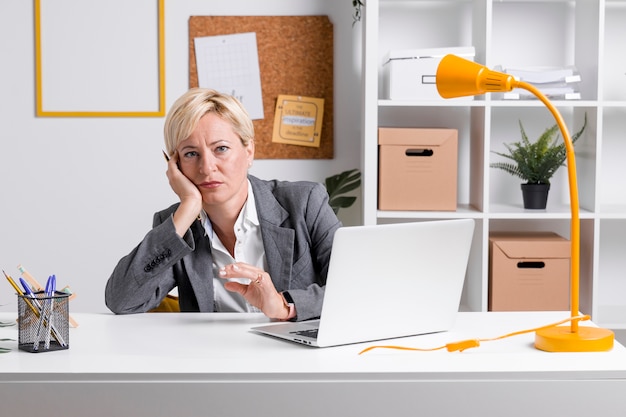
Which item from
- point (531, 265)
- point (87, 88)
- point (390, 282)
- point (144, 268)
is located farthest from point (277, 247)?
point (87, 88)

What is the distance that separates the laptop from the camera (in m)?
1.58

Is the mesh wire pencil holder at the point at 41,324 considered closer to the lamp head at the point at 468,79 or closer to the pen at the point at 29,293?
the pen at the point at 29,293

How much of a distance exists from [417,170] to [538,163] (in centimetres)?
47

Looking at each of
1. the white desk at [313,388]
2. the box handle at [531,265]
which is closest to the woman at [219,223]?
the white desk at [313,388]

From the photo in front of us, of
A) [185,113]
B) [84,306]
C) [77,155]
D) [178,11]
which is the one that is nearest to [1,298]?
[84,306]

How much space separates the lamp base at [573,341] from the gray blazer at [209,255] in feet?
1.83

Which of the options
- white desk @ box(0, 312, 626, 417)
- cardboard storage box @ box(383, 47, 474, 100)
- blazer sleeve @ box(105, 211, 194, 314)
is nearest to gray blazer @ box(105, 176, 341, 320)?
blazer sleeve @ box(105, 211, 194, 314)

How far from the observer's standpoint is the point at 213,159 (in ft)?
7.09

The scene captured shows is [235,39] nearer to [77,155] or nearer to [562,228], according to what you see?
[77,155]

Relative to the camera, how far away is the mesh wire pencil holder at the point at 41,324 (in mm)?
1627

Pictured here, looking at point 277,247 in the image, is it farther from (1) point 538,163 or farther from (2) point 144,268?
(1) point 538,163

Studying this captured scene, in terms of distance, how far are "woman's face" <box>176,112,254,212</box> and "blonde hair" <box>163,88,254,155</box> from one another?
0.02 meters

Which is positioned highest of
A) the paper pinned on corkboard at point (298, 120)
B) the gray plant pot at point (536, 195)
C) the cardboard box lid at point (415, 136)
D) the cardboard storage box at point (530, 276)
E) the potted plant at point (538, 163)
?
the paper pinned on corkboard at point (298, 120)

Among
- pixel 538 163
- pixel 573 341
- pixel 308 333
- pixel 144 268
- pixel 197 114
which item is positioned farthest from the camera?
pixel 538 163
